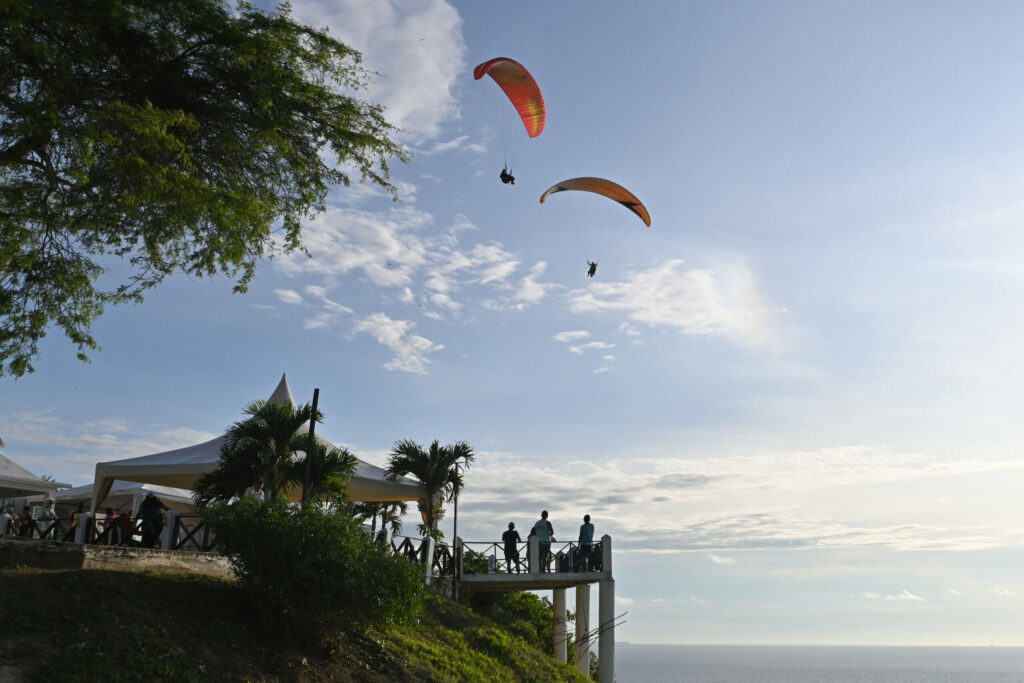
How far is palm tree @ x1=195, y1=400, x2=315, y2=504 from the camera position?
19.4 metres

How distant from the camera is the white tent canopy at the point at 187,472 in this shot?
1933 centimetres

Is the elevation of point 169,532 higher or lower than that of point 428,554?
higher

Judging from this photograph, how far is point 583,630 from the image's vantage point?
24562mm

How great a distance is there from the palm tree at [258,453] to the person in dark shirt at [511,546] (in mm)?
6068

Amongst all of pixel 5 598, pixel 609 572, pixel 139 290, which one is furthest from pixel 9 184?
pixel 609 572

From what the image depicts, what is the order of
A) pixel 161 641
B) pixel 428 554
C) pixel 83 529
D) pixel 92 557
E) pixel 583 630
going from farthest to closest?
pixel 583 630 < pixel 428 554 < pixel 83 529 < pixel 92 557 < pixel 161 641

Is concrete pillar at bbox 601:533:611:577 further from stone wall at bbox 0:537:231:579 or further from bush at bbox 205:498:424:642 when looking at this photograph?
stone wall at bbox 0:537:231:579

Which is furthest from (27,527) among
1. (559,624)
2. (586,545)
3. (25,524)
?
(559,624)

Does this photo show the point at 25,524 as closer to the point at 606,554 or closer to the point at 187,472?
the point at 187,472

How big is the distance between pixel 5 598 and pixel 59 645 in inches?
50.2

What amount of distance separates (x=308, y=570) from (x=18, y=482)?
12990 mm

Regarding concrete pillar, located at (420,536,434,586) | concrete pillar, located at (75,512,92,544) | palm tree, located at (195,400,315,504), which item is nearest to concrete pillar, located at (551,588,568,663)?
concrete pillar, located at (420,536,434,586)

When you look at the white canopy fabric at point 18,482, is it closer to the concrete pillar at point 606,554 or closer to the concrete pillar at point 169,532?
the concrete pillar at point 169,532

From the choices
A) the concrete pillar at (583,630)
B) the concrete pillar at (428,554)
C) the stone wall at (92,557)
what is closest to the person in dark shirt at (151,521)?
the stone wall at (92,557)
